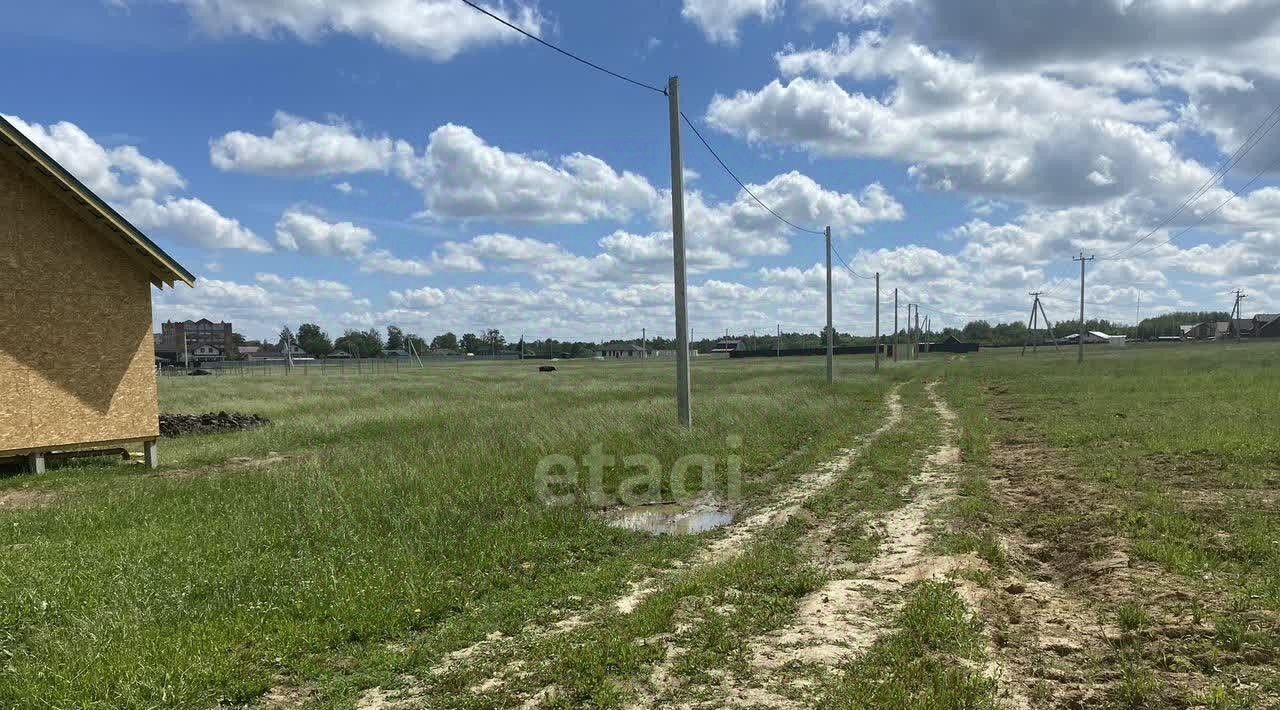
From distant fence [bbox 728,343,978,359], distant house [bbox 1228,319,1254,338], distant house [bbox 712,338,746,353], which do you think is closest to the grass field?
distant fence [bbox 728,343,978,359]

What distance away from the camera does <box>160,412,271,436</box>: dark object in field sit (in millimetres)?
21156

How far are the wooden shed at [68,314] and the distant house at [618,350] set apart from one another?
454 feet

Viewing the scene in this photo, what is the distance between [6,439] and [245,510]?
7.37 meters

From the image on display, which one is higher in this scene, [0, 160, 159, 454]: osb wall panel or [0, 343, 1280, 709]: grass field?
[0, 160, 159, 454]: osb wall panel

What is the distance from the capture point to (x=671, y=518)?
9.90 meters

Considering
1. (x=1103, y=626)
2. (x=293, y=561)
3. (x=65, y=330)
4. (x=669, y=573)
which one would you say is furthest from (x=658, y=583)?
(x=65, y=330)

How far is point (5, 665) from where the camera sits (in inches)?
199

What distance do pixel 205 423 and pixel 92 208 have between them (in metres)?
9.90

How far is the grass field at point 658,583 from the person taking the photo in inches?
181

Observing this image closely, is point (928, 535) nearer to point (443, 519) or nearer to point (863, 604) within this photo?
point (863, 604)
